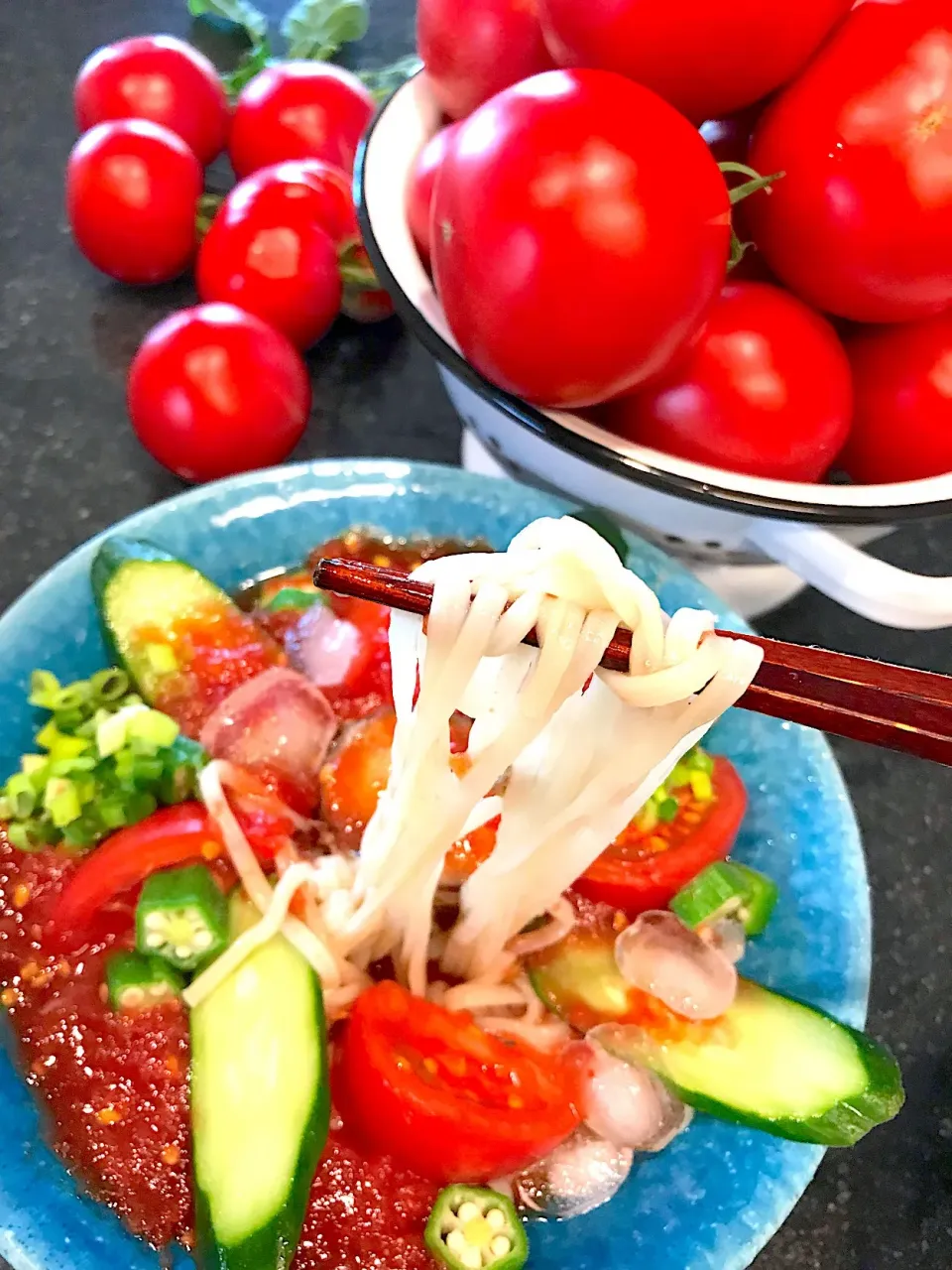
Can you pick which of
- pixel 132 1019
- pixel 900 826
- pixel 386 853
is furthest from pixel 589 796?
pixel 900 826

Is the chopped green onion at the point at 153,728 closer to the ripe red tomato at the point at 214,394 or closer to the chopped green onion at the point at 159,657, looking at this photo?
the chopped green onion at the point at 159,657

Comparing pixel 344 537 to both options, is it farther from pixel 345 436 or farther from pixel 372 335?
pixel 372 335

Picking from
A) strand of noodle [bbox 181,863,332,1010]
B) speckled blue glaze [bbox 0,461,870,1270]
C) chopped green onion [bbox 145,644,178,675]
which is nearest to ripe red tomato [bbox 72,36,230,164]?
speckled blue glaze [bbox 0,461,870,1270]

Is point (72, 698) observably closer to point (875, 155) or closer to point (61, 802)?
point (61, 802)

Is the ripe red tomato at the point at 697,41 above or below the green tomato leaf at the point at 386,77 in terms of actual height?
above

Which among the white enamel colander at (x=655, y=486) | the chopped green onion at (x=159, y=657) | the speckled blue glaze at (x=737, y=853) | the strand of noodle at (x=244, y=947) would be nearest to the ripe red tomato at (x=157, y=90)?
the white enamel colander at (x=655, y=486)
